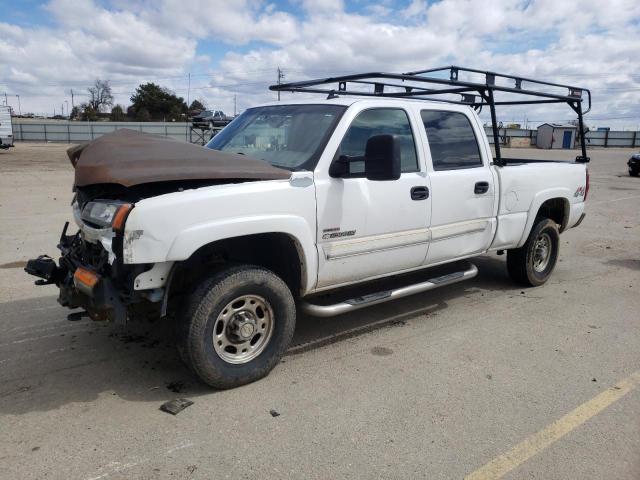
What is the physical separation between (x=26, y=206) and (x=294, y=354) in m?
9.09

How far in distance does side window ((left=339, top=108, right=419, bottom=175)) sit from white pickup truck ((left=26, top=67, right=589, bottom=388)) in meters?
0.01

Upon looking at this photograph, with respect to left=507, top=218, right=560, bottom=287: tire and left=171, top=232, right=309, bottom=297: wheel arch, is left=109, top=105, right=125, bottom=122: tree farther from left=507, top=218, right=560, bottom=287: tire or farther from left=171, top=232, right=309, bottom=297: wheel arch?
left=171, top=232, right=309, bottom=297: wheel arch

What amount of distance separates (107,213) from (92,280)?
0.43 meters

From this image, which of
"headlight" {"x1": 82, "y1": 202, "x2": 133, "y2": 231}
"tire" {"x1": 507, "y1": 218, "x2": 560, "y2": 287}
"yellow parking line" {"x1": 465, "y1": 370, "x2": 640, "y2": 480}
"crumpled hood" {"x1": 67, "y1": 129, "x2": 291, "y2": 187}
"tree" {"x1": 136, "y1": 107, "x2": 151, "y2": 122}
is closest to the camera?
"yellow parking line" {"x1": 465, "y1": 370, "x2": 640, "y2": 480}

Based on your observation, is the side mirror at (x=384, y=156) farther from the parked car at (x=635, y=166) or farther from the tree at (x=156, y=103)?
the tree at (x=156, y=103)

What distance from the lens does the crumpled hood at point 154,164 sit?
3301 millimetres

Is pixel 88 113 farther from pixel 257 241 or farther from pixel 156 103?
pixel 257 241

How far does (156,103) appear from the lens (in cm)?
7931

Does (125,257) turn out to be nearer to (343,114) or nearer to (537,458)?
(343,114)

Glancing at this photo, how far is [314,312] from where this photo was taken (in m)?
4.11

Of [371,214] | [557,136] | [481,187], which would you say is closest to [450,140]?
[481,187]

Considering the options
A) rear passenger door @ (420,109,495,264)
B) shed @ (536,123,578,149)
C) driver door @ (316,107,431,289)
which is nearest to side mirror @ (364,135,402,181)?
driver door @ (316,107,431,289)

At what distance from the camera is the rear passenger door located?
15.9 ft

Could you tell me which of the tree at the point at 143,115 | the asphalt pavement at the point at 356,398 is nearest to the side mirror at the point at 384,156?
the asphalt pavement at the point at 356,398
